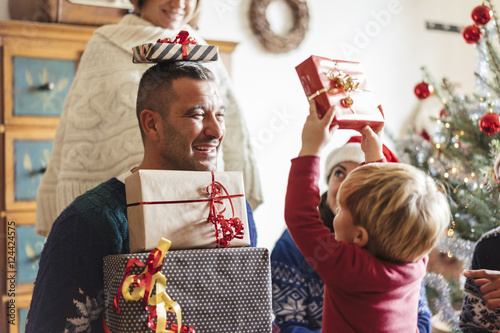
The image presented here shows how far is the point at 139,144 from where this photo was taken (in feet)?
5.66

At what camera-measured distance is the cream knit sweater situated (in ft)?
5.81

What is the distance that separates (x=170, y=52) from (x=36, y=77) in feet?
4.55

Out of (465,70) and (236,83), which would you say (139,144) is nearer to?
(236,83)

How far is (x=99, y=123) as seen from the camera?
1825 millimetres

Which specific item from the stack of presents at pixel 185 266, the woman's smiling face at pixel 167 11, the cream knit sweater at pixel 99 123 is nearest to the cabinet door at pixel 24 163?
the cream knit sweater at pixel 99 123

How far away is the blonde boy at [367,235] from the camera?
1125mm

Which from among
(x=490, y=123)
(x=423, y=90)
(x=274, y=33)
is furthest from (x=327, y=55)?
(x=490, y=123)

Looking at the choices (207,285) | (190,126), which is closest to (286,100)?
(190,126)

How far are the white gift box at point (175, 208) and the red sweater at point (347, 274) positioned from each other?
13cm

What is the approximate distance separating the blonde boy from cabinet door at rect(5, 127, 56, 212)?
1602mm

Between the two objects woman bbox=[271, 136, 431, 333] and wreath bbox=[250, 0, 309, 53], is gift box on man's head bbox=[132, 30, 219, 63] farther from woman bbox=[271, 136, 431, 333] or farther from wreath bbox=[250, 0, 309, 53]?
wreath bbox=[250, 0, 309, 53]

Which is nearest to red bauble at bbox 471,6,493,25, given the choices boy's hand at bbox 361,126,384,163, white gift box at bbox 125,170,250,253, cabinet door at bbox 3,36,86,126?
boy's hand at bbox 361,126,384,163

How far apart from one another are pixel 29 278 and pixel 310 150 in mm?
1723

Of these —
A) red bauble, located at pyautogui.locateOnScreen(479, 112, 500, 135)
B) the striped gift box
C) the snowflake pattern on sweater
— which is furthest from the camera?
red bauble, located at pyautogui.locateOnScreen(479, 112, 500, 135)
